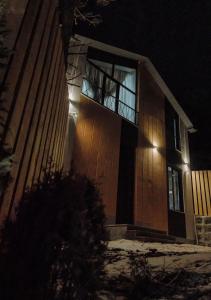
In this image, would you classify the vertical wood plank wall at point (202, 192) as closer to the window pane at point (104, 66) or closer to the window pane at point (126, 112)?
the window pane at point (126, 112)

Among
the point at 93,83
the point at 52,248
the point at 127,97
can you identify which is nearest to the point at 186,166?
the point at 127,97

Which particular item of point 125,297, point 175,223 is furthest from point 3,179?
point 175,223

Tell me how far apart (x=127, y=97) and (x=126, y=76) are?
54.7 inches

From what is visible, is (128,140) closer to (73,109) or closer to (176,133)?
(73,109)

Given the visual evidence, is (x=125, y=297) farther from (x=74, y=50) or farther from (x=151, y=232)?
(x=74, y=50)

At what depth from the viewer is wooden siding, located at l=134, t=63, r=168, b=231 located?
10.4 metres

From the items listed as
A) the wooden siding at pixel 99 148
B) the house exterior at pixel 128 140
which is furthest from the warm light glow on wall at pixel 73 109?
the wooden siding at pixel 99 148

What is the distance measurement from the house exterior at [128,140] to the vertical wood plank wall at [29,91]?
3.88m

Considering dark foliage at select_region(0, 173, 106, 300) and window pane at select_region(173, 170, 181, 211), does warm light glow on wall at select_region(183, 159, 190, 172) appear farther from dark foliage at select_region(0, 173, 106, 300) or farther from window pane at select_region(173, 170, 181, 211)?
dark foliage at select_region(0, 173, 106, 300)

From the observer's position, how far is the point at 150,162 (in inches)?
450

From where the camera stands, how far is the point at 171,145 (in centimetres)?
1370

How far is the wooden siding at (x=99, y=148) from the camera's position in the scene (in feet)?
29.3

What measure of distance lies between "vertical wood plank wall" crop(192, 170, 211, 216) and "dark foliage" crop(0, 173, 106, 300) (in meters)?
13.2

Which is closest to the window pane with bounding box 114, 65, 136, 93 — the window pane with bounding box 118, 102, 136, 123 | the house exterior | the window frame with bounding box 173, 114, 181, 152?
the house exterior
